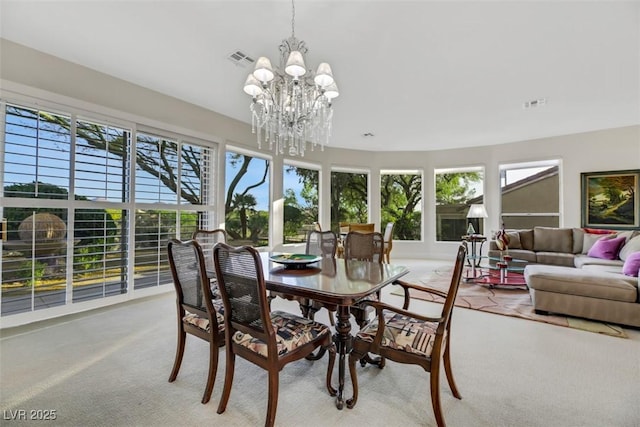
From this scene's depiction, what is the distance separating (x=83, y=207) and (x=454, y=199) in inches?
280

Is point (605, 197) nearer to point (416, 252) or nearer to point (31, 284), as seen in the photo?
point (416, 252)

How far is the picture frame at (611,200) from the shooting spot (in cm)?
504

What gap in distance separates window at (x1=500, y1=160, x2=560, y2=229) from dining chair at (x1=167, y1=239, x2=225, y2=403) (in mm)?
6609

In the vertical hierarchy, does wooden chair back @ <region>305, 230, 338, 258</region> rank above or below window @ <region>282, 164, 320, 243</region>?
below

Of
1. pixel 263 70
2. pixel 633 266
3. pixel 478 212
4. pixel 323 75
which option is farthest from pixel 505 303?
pixel 263 70

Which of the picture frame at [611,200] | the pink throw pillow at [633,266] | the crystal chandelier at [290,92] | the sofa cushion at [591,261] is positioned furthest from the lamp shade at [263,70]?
the picture frame at [611,200]

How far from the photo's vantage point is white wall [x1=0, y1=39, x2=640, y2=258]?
2.85 metres

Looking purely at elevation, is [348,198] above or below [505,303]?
above

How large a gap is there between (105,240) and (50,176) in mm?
836

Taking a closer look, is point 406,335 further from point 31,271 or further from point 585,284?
point 31,271

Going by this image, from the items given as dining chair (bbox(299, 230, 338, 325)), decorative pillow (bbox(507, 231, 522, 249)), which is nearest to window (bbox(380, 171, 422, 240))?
decorative pillow (bbox(507, 231, 522, 249))

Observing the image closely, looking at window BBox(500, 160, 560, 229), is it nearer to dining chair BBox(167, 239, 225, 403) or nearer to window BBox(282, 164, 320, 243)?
window BBox(282, 164, 320, 243)

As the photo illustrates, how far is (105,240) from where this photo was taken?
3309 mm

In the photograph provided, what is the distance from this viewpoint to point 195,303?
191 cm
